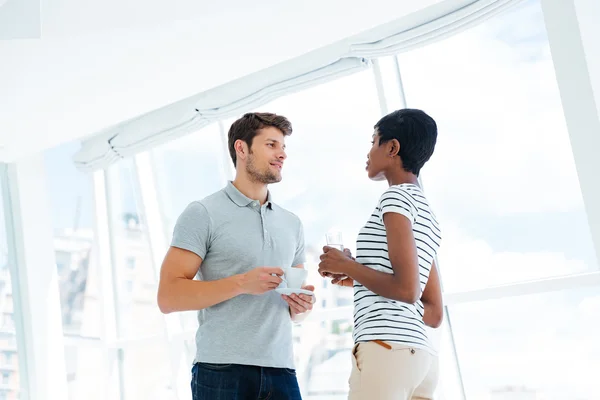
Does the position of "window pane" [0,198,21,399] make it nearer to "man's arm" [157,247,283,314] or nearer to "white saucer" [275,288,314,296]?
"man's arm" [157,247,283,314]

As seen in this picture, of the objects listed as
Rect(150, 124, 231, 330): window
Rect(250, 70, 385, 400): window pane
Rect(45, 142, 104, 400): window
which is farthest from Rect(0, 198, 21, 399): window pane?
Rect(250, 70, 385, 400): window pane

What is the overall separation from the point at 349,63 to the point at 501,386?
1.96 meters

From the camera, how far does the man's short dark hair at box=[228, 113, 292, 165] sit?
2314 mm

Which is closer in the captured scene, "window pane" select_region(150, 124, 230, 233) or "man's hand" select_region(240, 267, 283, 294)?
"man's hand" select_region(240, 267, 283, 294)

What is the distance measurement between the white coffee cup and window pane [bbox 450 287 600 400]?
1.93 m

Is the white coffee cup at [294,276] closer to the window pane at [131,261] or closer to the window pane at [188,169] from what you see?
the window pane at [188,169]

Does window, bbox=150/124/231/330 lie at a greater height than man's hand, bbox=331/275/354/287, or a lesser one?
greater

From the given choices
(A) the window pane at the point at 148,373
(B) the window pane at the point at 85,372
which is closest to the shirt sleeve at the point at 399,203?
(A) the window pane at the point at 148,373

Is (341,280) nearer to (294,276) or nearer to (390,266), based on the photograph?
(294,276)

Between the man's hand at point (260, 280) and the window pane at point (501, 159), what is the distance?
206cm

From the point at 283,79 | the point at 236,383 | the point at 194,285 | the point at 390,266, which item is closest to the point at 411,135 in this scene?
the point at 390,266

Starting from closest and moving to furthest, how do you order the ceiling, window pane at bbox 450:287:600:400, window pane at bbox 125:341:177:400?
the ceiling
window pane at bbox 450:287:600:400
window pane at bbox 125:341:177:400

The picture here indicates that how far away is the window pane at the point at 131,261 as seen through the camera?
552 cm

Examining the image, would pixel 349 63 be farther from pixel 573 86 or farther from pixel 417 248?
pixel 417 248
